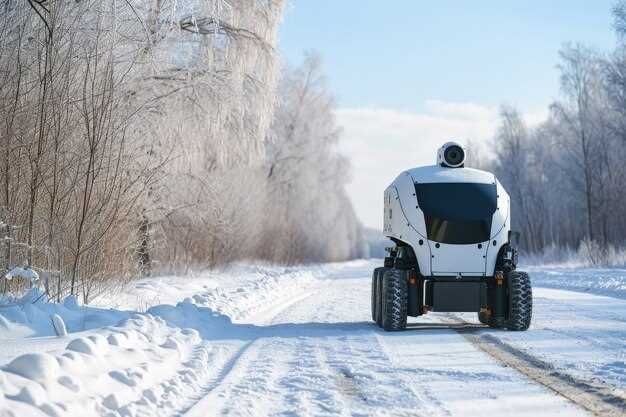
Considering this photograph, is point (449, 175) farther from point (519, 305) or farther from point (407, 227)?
point (519, 305)

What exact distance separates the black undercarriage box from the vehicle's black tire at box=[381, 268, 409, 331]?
0.45 m

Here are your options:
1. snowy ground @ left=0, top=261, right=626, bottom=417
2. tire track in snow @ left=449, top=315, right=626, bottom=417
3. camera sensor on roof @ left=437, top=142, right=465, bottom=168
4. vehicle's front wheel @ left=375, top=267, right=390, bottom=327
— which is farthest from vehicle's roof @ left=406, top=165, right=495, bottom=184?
tire track in snow @ left=449, top=315, right=626, bottom=417

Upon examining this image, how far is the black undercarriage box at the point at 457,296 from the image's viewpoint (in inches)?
469

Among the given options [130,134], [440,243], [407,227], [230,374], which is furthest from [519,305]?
[130,134]

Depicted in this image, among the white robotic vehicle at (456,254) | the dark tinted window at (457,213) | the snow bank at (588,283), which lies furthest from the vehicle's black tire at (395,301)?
the snow bank at (588,283)

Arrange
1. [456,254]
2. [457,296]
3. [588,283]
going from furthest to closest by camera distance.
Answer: [588,283] → [456,254] → [457,296]

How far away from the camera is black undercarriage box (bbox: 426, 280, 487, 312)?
11.9 m

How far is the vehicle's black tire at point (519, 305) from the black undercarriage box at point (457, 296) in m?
0.41

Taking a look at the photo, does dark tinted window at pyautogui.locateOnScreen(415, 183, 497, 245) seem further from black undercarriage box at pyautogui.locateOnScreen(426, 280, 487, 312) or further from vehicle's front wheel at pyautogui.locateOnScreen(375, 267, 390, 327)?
vehicle's front wheel at pyautogui.locateOnScreen(375, 267, 390, 327)

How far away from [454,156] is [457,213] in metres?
1.28

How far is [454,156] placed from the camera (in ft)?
42.7

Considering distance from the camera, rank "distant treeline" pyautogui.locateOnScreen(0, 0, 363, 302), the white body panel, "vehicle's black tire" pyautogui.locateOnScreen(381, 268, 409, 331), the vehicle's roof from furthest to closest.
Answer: the vehicle's roof < the white body panel < "vehicle's black tire" pyautogui.locateOnScreen(381, 268, 409, 331) < "distant treeline" pyautogui.locateOnScreen(0, 0, 363, 302)

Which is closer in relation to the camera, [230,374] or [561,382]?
[561,382]

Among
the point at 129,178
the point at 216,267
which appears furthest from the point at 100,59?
the point at 216,267
